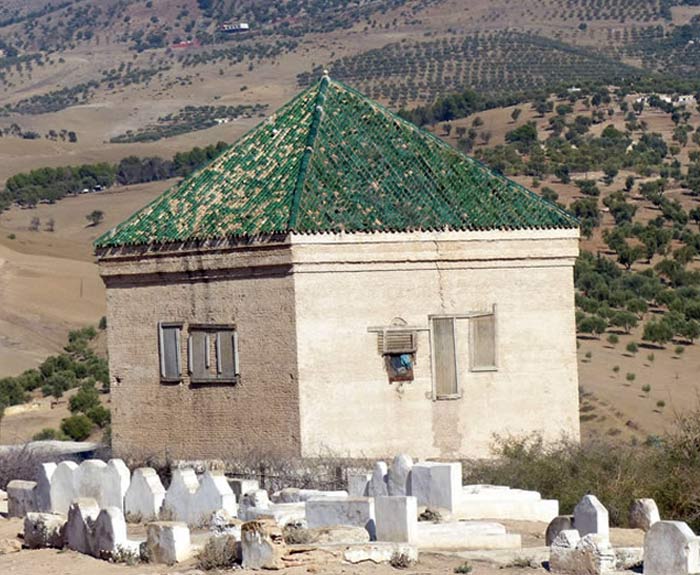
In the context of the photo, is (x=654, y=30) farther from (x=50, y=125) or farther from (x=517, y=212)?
(x=517, y=212)

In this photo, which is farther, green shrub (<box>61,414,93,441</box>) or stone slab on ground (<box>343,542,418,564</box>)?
green shrub (<box>61,414,93,441</box>)

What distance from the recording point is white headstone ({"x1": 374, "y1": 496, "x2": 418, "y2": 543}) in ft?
51.0

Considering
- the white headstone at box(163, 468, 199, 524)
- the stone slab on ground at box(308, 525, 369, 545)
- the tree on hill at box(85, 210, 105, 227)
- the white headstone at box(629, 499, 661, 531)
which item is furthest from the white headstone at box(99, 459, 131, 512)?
the tree on hill at box(85, 210, 105, 227)

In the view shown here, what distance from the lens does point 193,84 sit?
516 ft

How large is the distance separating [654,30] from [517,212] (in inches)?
4768

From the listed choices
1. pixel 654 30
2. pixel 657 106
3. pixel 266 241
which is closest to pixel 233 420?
pixel 266 241

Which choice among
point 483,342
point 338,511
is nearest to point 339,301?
point 483,342

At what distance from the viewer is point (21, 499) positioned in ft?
67.9

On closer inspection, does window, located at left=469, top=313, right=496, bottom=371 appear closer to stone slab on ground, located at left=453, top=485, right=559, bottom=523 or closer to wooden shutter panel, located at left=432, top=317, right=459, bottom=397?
wooden shutter panel, located at left=432, top=317, right=459, bottom=397

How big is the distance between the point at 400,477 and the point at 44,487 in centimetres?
429

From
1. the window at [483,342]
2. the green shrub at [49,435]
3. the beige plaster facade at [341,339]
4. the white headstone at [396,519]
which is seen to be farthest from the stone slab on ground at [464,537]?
the green shrub at [49,435]

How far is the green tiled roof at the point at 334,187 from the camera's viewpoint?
71.5ft

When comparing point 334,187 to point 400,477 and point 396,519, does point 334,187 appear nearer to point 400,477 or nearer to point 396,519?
point 400,477

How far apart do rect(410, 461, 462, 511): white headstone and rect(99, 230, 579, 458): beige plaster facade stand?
3797 millimetres
